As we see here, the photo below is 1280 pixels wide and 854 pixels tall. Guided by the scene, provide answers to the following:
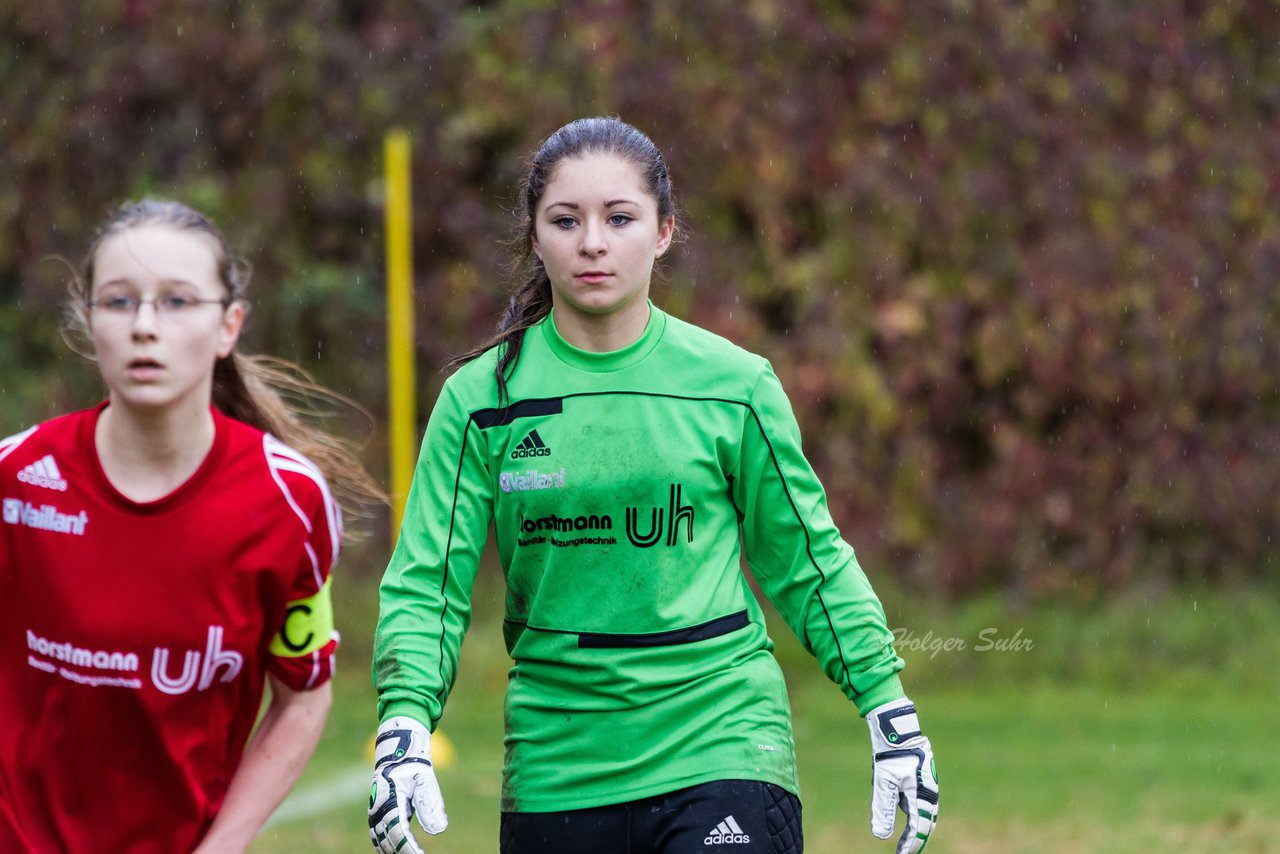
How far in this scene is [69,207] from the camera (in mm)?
13500

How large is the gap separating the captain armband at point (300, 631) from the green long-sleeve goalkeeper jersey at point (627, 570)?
18 centimetres

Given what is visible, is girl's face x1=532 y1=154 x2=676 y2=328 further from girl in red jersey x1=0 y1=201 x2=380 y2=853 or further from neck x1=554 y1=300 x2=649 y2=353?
girl in red jersey x1=0 y1=201 x2=380 y2=853

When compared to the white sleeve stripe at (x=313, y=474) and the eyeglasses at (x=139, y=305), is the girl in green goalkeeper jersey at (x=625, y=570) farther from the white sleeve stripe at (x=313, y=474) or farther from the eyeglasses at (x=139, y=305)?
the eyeglasses at (x=139, y=305)

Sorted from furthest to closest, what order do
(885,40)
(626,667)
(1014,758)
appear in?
(885,40) < (1014,758) < (626,667)

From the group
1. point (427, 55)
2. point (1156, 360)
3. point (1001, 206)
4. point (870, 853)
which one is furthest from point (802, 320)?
point (870, 853)

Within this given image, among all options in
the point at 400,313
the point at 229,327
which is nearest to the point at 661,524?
the point at 229,327

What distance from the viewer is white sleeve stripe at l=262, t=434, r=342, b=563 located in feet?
11.7

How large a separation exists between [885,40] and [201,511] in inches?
371

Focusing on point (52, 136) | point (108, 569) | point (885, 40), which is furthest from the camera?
point (52, 136)

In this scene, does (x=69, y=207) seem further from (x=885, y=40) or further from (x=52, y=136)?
(x=885, y=40)

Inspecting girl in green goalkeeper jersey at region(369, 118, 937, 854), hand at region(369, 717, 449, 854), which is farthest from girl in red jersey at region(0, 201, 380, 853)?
girl in green goalkeeper jersey at region(369, 118, 937, 854)

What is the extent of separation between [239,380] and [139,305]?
0.54m

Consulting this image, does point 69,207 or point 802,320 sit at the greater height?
point 69,207

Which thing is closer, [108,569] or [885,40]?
[108,569]
